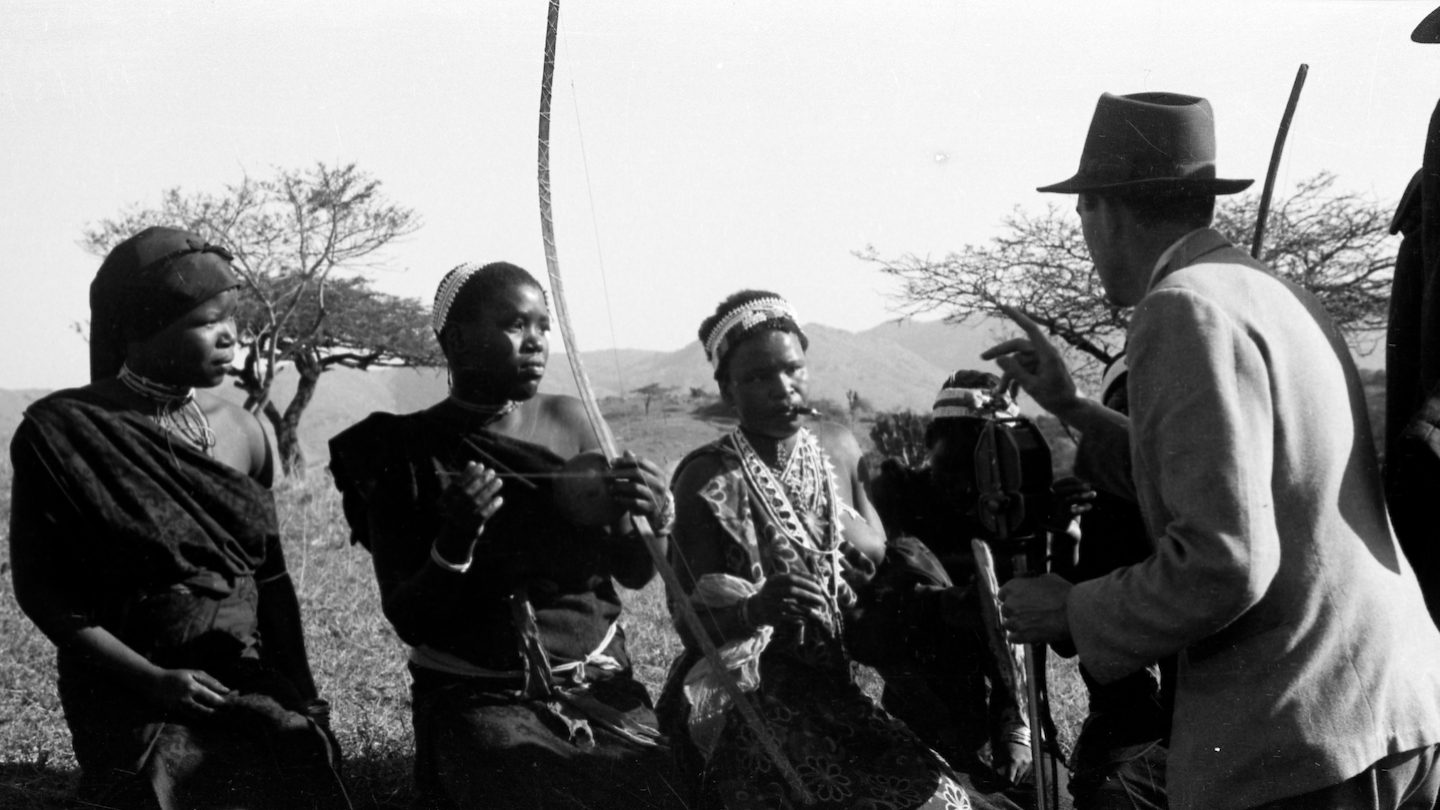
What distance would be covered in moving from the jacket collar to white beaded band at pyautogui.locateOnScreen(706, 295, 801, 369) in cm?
160

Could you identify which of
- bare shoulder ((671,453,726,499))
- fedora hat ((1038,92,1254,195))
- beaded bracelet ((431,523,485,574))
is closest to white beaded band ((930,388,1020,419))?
bare shoulder ((671,453,726,499))

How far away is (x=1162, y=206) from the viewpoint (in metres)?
2.71

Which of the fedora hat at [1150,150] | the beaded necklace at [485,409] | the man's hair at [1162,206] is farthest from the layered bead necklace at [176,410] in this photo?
the man's hair at [1162,206]

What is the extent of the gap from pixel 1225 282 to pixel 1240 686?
0.73 metres

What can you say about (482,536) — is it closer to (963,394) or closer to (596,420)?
(596,420)

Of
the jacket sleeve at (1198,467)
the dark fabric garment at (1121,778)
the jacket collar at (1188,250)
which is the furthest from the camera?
the dark fabric garment at (1121,778)

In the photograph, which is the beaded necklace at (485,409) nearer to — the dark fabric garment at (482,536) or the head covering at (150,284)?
the dark fabric garment at (482,536)

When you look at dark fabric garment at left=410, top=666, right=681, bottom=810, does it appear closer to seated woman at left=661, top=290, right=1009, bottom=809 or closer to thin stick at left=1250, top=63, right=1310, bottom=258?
seated woman at left=661, top=290, right=1009, bottom=809

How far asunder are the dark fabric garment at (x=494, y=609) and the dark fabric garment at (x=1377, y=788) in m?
1.86

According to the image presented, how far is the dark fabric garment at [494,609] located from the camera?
12.1ft

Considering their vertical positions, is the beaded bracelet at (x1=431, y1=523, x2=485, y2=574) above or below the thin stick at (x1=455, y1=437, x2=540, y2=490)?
below

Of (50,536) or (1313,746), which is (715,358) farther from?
(1313,746)

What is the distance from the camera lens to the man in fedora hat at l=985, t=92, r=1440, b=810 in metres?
2.23

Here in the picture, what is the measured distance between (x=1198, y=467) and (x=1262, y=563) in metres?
0.20
